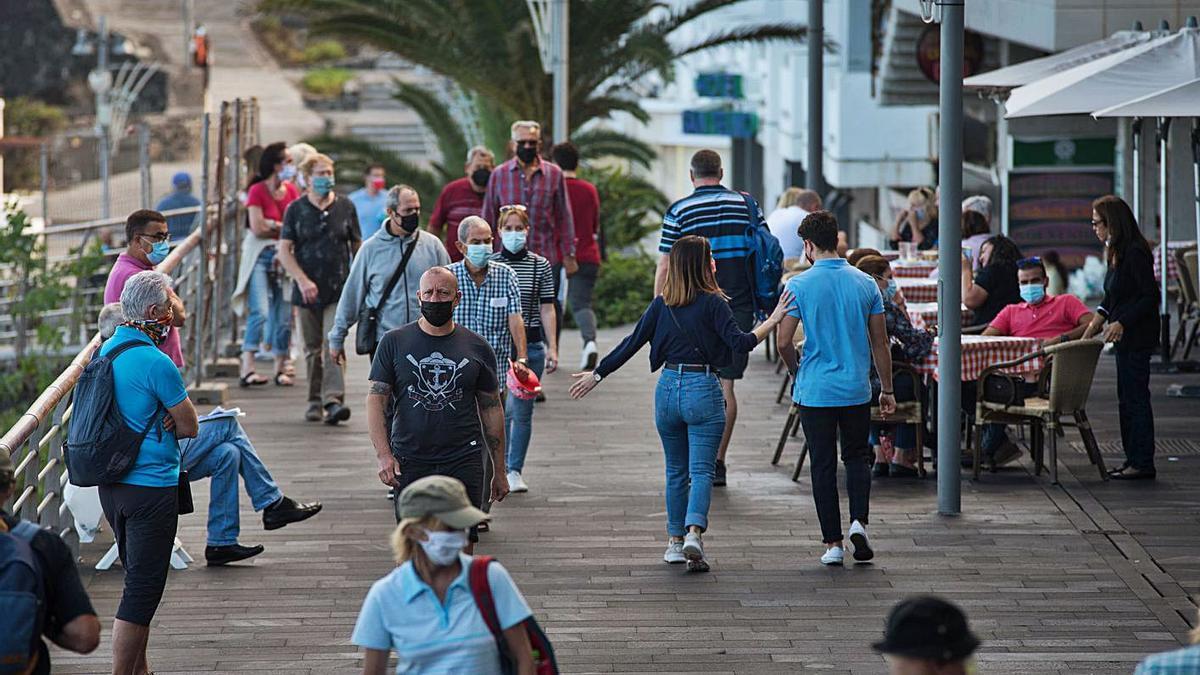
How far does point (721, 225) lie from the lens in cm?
1126

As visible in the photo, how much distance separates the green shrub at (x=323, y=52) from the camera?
235 ft

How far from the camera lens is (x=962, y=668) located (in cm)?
455

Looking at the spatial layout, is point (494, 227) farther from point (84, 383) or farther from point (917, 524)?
point (84, 383)

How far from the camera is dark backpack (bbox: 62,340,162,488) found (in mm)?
7328

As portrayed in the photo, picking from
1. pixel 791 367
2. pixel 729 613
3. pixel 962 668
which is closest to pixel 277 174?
pixel 791 367

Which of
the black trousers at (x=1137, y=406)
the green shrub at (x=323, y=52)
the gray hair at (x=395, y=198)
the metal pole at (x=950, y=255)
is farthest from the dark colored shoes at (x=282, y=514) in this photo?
the green shrub at (x=323, y=52)

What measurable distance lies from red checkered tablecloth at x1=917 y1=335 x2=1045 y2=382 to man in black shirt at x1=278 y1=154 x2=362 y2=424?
13.9 feet

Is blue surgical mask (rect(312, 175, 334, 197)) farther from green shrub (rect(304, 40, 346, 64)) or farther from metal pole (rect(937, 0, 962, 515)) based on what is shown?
green shrub (rect(304, 40, 346, 64))

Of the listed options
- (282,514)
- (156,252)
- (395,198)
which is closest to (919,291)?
(395,198)

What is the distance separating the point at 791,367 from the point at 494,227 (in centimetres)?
439

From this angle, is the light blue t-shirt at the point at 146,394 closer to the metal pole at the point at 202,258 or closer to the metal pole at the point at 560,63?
the metal pole at the point at 202,258

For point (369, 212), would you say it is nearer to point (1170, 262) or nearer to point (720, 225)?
point (720, 225)

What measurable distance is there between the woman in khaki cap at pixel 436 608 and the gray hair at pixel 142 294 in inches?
95.7

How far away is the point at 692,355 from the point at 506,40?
48.9ft
